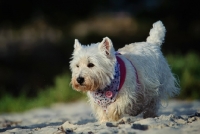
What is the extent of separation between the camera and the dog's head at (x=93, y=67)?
7234 millimetres

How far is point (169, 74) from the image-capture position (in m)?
8.53

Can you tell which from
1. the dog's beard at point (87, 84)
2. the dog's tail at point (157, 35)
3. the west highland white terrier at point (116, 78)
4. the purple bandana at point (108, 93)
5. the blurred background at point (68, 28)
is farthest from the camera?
the blurred background at point (68, 28)

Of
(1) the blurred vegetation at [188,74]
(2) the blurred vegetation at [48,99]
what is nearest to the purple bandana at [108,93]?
(1) the blurred vegetation at [188,74]

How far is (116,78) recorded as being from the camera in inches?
292

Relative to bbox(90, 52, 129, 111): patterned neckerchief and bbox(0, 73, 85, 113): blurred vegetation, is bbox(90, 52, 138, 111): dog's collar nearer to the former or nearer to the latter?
bbox(90, 52, 129, 111): patterned neckerchief

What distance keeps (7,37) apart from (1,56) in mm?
2664

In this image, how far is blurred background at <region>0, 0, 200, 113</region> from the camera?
26797 mm

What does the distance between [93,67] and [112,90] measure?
41cm

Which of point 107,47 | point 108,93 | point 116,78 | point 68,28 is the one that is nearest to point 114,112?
point 108,93

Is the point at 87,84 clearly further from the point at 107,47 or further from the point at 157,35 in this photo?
the point at 157,35

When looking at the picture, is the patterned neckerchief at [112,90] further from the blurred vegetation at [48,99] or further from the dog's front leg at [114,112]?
the blurred vegetation at [48,99]

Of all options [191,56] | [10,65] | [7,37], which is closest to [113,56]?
[191,56]

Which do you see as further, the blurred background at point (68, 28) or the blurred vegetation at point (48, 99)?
the blurred background at point (68, 28)

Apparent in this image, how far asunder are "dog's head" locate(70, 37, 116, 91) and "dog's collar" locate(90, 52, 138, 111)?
75 mm
